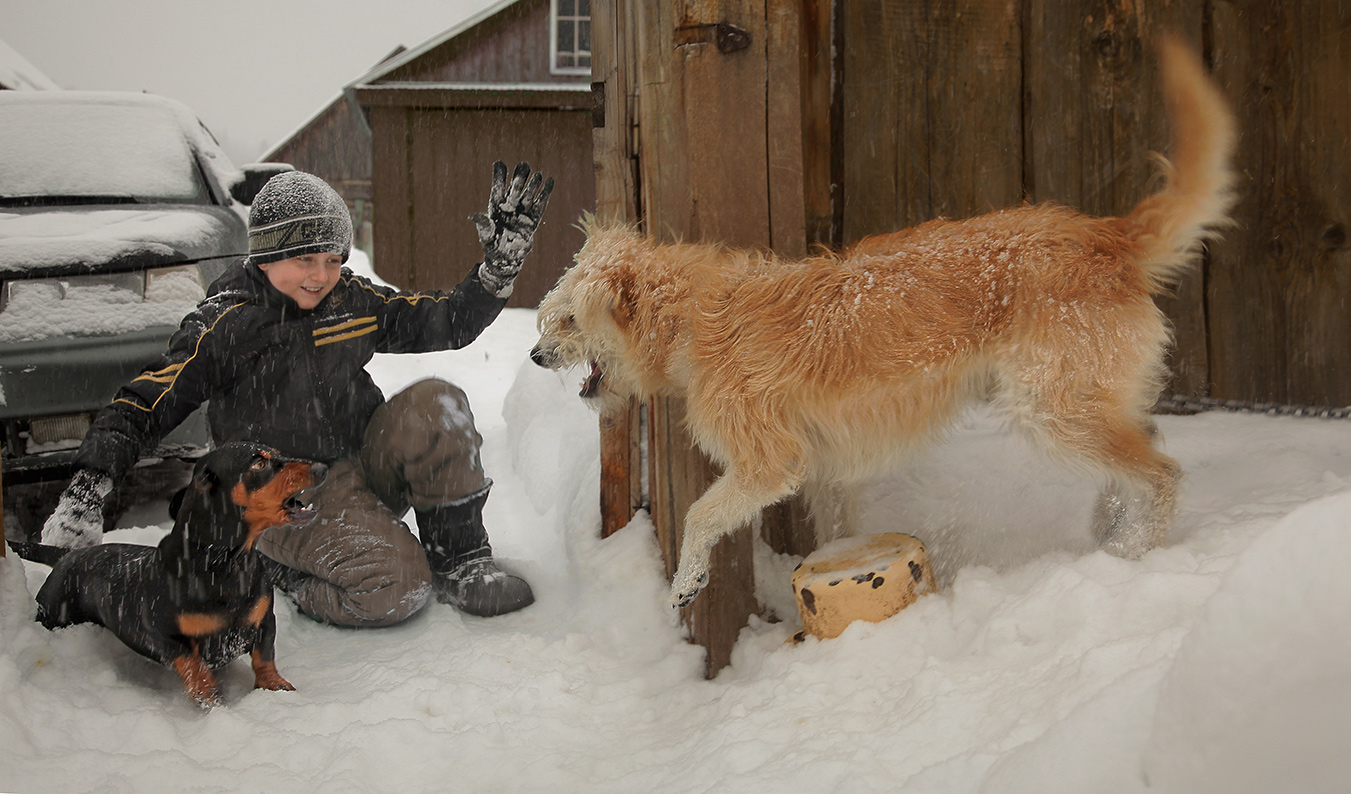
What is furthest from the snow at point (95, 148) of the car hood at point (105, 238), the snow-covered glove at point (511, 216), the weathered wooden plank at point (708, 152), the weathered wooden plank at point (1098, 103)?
the weathered wooden plank at point (1098, 103)

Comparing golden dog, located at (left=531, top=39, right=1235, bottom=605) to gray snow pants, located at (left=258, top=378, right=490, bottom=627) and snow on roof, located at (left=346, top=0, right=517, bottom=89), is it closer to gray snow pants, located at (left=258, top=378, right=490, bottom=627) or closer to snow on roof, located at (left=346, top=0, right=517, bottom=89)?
gray snow pants, located at (left=258, top=378, right=490, bottom=627)

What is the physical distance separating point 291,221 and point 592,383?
116 cm

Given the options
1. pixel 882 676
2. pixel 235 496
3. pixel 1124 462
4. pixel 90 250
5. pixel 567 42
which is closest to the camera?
pixel 882 676

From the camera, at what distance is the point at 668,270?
2.37 meters

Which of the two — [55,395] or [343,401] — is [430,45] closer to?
[55,395]

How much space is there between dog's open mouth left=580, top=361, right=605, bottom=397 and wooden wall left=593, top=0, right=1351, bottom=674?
8.8 inches

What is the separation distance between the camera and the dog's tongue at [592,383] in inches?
106

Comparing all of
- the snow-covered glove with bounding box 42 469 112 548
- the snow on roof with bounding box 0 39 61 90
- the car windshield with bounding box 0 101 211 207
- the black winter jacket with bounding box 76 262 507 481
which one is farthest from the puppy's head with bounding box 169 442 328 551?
the snow on roof with bounding box 0 39 61 90

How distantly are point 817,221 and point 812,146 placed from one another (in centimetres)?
27

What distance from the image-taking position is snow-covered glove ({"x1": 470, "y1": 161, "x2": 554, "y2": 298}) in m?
2.78

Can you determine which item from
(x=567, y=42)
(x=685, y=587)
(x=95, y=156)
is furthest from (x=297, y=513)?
(x=567, y=42)

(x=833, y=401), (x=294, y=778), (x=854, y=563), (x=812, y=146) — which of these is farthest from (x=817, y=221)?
(x=294, y=778)

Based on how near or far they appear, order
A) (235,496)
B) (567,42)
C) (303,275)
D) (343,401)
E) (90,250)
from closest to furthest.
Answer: (235,496), (303,275), (343,401), (90,250), (567,42)

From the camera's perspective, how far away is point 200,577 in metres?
2.20
